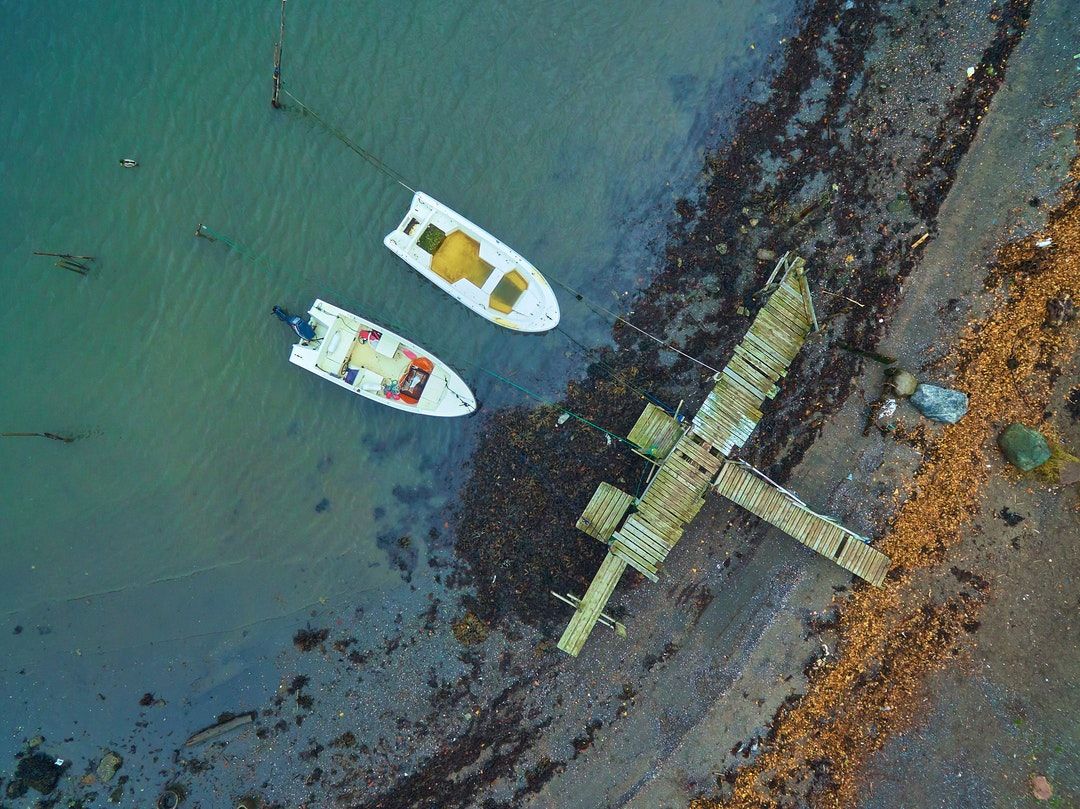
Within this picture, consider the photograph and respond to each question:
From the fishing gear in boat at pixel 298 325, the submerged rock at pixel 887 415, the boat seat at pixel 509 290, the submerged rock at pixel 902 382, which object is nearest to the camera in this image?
the submerged rock at pixel 902 382

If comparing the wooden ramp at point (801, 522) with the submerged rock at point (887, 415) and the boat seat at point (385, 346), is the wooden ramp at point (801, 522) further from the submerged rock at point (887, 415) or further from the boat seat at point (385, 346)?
the boat seat at point (385, 346)

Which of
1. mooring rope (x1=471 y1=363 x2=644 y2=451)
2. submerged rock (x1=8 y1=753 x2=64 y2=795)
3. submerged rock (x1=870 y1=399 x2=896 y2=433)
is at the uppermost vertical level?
submerged rock (x1=870 y1=399 x2=896 y2=433)

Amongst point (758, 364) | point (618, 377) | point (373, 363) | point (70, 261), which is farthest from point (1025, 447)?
point (70, 261)

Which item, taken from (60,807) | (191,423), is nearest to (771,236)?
(191,423)

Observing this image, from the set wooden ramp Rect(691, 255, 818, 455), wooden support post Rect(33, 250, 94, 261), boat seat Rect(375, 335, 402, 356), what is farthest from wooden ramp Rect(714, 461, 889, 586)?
wooden support post Rect(33, 250, 94, 261)

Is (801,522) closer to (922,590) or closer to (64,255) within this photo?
(922,590)

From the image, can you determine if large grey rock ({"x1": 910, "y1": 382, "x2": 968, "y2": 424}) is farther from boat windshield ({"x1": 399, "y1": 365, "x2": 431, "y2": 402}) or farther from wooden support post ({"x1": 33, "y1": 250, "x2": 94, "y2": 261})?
wooden support post ({"x1": 33, "y1": 250, "x2": 94, "y2": 261})

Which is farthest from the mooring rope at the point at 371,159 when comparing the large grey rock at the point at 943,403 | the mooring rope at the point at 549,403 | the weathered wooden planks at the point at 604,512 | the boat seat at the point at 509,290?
the large grey rock at the point at 943,403
